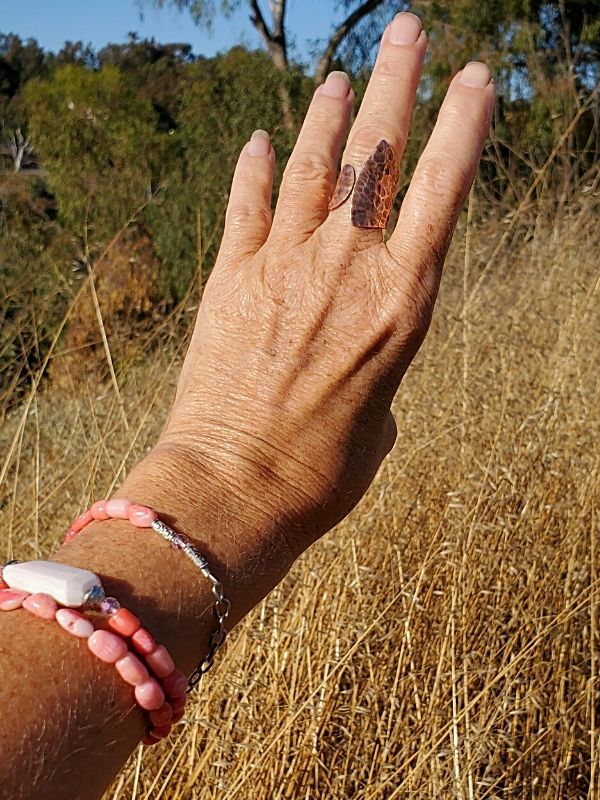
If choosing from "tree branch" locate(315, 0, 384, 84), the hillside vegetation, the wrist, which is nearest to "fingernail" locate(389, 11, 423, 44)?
the wrist

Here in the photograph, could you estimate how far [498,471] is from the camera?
6.38ft

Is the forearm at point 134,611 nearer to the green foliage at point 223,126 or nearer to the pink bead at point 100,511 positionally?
the pink bead at point 100,511

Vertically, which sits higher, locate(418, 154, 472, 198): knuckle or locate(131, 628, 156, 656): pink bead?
locate(418, 154, 472, 198): knuckle

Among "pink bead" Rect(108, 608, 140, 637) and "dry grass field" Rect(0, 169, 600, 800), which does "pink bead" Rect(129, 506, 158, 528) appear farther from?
"dry grass field" Rect(0, 169, 600, 800)

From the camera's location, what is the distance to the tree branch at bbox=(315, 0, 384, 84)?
13523mm

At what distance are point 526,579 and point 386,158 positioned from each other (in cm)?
124

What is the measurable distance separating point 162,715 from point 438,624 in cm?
128

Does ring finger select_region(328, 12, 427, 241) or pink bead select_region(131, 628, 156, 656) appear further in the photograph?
ring finger select_region(328, 12, 427, 241)

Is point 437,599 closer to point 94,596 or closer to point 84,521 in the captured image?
point 84,521

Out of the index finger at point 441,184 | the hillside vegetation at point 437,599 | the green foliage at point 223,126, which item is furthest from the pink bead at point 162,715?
the green foliage at point 223,126

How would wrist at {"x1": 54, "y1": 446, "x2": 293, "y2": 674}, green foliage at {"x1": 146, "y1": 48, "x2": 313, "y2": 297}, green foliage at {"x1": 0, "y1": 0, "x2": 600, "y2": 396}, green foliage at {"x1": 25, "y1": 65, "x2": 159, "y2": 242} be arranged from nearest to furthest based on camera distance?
wrist at {"x1": 54, "y1": 446, "x2": 293, "y2": 674}
green foliage at {"x1": 0, "y1": 0, "x2": 600, "y2": 396}
green foliage at {"x1": 146, "y1": 48, "x2": 313, "y2": 297}
green foliage at {"x1": 25, "y1": 65, "x2": 159, "y2": 242}

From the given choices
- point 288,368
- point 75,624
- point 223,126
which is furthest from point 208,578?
point 223,126

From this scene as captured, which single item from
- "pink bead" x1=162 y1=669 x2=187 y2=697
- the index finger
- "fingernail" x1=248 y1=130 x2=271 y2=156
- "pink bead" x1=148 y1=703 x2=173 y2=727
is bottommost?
"pink bead" x1=148 y1=703 x2=173 y2=727

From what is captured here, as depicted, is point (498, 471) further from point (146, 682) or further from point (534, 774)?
point (146, 682)
